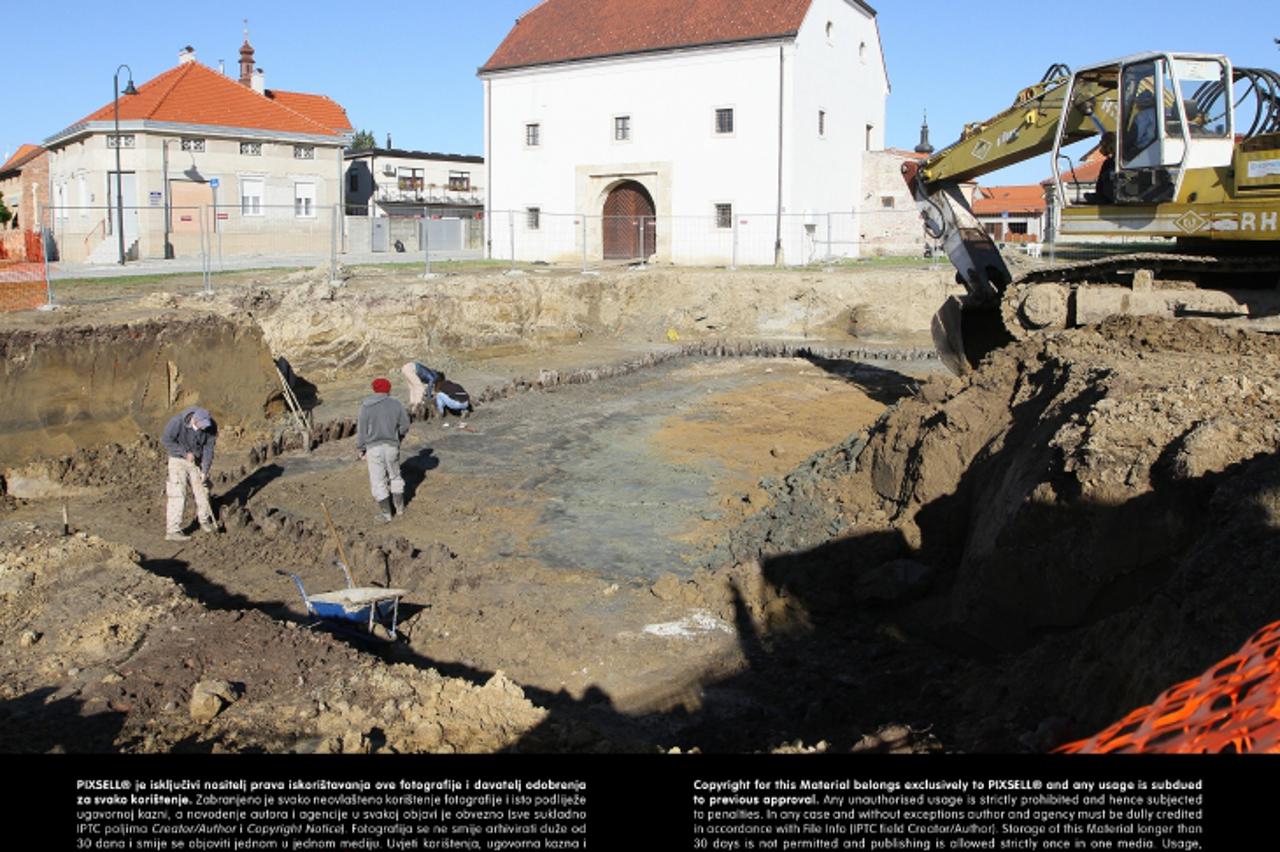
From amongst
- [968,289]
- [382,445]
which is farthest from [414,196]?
[382,445]

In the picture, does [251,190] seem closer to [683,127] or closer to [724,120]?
[683,127]

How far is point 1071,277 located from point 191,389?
36.8 feet

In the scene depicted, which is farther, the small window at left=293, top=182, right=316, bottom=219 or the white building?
the small window at left=293, top=182, right=316, bottom=219

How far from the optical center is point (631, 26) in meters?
33.1

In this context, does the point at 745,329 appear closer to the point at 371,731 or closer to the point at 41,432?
the point at 41,432

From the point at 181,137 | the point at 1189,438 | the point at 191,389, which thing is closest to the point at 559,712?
the point at 1189,438

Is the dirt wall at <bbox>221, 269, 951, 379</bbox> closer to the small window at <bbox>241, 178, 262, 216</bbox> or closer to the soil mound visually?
the soil mound

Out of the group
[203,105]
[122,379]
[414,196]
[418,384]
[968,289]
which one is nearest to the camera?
[122,379]

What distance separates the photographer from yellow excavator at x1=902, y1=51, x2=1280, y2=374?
1002 cm

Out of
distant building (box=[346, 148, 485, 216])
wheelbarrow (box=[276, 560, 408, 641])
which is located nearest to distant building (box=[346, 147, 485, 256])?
distant building (box=[346, 148, 485, 216])

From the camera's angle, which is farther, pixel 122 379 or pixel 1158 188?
pixel 122 379

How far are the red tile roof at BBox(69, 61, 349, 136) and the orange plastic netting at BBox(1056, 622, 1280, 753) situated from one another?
38748 mm

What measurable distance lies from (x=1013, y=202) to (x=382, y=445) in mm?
56257

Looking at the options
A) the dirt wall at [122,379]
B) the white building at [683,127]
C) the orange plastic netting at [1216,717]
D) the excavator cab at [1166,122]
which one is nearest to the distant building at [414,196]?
the white building at [683,127]
